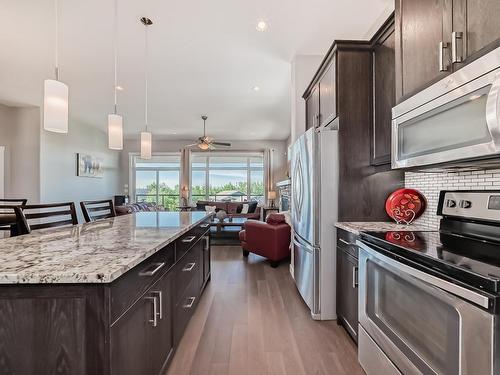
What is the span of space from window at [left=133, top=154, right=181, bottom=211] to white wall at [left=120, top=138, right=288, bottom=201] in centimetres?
32

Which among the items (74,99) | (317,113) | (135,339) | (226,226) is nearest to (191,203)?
(226,226)

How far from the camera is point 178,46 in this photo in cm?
335

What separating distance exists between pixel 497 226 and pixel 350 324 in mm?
1220


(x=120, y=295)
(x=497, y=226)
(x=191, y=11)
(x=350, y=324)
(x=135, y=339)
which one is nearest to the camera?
(x=120, y=295)

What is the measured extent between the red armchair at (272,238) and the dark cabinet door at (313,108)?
4.87 feet

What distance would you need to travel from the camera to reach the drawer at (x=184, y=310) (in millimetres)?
1824

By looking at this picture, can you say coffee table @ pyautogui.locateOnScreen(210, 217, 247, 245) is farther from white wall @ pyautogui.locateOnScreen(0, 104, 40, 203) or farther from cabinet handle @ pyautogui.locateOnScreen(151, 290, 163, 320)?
cabinet handle @ pyautogui.locateOnScreen(151, 290, 163, 320)

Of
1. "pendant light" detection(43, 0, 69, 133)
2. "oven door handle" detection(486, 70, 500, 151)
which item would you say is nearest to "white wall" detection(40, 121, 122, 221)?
"pendant light" detection(43, 0, 69, 133)

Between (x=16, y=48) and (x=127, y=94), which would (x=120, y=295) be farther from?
(x=127, y=94)

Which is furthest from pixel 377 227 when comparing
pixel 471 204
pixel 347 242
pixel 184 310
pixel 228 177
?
pixel 228 177

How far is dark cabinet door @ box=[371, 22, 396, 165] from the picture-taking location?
82.2 inches

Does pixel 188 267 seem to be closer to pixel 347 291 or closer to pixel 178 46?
pixel 347 291

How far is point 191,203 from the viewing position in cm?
914

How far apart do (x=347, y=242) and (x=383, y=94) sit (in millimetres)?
1208
